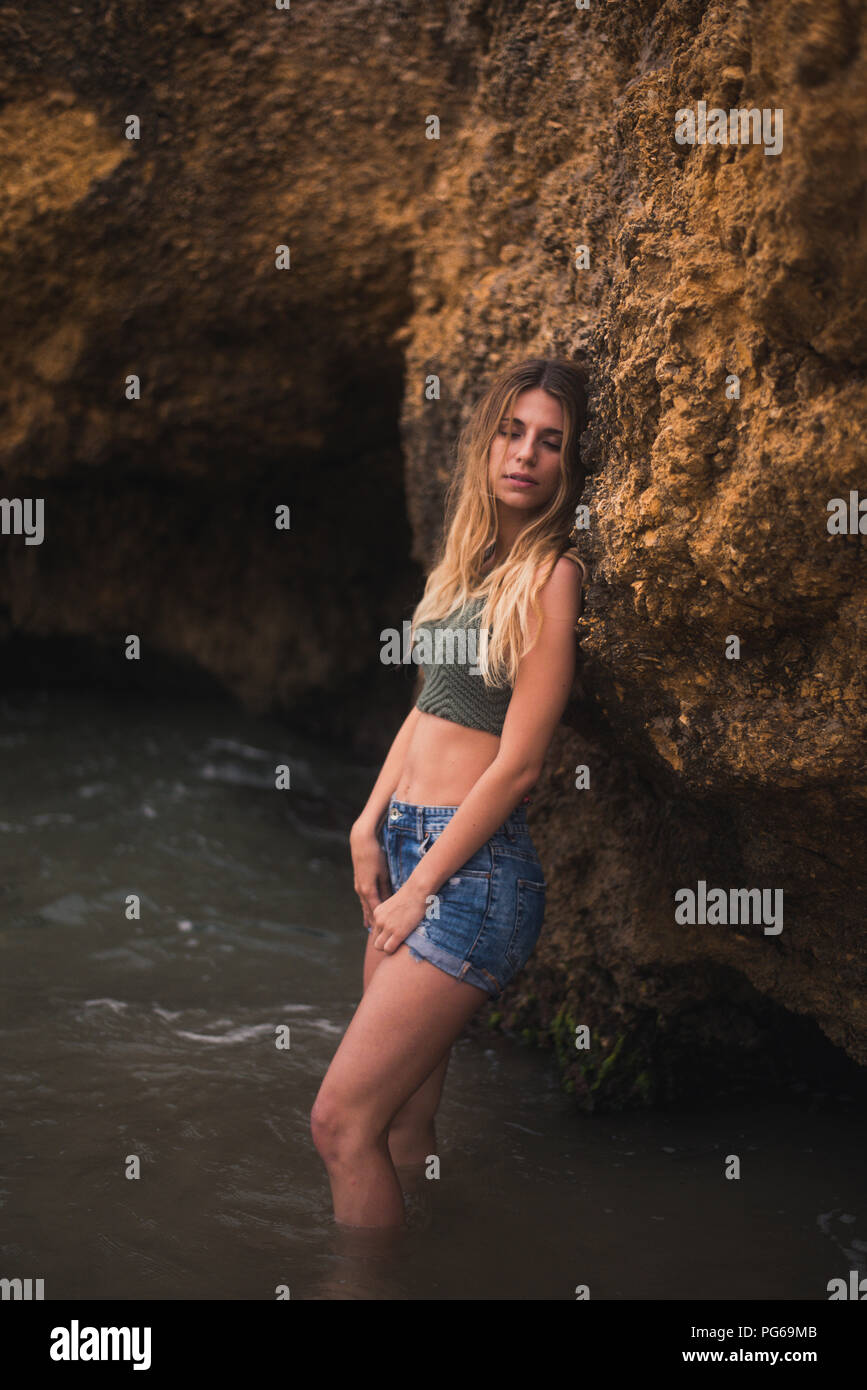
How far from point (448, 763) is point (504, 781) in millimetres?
220

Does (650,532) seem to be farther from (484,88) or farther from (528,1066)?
(484,88)

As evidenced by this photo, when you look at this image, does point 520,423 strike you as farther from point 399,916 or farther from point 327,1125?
point 327,1125

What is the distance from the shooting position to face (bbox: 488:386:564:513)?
2867mm

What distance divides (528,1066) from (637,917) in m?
0.73

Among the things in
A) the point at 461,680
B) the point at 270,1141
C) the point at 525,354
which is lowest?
the point at 270,1141

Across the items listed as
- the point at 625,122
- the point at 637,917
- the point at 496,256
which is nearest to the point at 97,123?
the point at 496,256

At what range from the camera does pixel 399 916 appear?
2.60m

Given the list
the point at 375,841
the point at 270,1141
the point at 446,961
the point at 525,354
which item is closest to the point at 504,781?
the point at 446,961

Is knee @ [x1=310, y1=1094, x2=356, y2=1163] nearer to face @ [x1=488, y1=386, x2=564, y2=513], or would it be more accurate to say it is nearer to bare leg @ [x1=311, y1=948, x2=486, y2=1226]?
bare leg @ [x1=311, y1=948, x2=486, y2=1226]

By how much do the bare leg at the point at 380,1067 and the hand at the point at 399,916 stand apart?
38 mm

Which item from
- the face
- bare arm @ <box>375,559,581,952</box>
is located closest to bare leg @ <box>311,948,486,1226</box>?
bare arm @ <box>375,559,581,952</box>

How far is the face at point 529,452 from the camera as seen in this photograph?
287 centimetres

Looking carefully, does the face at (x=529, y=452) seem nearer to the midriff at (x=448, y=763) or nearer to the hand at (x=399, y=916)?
the midriff at (x=448, y=763)

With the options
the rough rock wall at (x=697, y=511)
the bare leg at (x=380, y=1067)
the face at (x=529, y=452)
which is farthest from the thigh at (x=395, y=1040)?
the face at (x=529, y=452)
